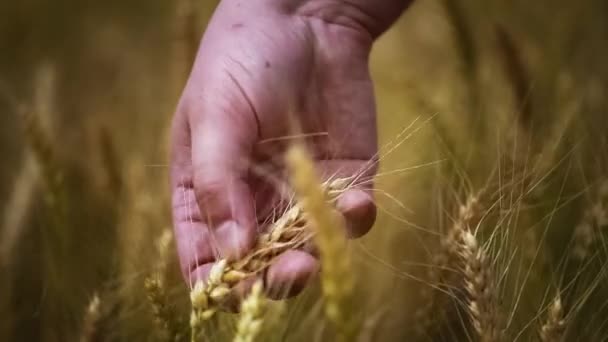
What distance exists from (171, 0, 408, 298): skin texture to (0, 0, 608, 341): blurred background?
2.4 inches

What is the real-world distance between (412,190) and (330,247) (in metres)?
0.70

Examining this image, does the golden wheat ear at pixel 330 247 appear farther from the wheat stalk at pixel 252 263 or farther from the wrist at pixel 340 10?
the wrist at pixel 340 10

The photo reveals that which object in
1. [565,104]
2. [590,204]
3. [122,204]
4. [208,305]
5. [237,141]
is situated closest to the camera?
[208,305]

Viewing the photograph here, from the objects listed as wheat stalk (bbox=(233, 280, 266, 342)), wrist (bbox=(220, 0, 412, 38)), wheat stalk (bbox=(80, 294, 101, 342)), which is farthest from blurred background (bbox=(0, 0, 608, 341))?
wheat stalk (bbox=(233, 280, 266, 342))

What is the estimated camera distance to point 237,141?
66 centimetres

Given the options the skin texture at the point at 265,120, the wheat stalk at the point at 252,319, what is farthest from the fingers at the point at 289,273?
the wheat stalk at the point at 252,319

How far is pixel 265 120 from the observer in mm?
721

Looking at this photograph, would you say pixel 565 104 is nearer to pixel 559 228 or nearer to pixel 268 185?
pixel 559 228

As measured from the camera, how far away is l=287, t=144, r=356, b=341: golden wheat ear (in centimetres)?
36

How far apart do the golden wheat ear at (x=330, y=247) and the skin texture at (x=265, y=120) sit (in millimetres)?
186

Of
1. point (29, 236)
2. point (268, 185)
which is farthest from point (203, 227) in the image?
point (29, 236)

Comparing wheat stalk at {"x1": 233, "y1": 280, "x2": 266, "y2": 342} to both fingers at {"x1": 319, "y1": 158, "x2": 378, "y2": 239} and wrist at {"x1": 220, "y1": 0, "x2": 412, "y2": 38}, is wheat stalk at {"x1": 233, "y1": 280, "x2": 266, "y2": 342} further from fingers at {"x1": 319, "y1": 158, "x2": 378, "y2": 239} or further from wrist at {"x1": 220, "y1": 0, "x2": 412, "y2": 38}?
wrist at {"x1": 220, "y1": 0, "x2": 412, "y2": 38}

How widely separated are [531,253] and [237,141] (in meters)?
0.37

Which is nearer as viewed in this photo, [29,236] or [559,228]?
[559,228]
